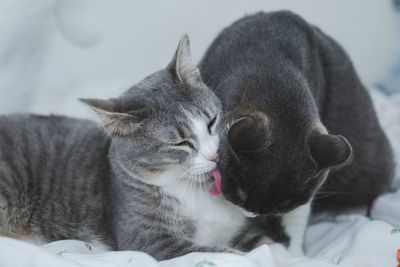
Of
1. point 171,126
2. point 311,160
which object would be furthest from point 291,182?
point 171,126

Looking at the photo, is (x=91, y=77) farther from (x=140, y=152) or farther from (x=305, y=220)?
(x=305, y=220)

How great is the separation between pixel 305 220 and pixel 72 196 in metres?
0.98

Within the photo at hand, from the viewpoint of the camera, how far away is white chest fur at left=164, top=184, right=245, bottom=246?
2.04 meters

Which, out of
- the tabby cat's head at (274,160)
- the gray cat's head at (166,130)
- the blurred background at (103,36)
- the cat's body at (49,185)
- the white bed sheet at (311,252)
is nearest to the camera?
the white bed sheet at (311,252)

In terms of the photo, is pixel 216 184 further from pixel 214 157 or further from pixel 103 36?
pixel 103 36

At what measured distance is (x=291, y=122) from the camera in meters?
1.90

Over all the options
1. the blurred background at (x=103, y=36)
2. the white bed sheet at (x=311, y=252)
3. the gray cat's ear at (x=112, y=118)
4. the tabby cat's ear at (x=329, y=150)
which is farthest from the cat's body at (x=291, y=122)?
the blurred background at (x=103, y=36)

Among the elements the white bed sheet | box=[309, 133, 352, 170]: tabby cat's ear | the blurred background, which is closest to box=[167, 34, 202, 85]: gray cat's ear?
box=[309, 133, 352, 170]: tabby cat's ear

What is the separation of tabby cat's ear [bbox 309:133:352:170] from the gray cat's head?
0.36m

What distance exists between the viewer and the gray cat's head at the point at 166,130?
1.90 metres

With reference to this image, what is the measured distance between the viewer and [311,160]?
1.82 m

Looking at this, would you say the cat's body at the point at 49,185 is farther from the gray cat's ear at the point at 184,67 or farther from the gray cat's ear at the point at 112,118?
the gray cat's ear at the point at 184,67

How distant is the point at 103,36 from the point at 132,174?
1.13 meters

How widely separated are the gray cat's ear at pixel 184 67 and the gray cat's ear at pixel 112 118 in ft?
0.88
